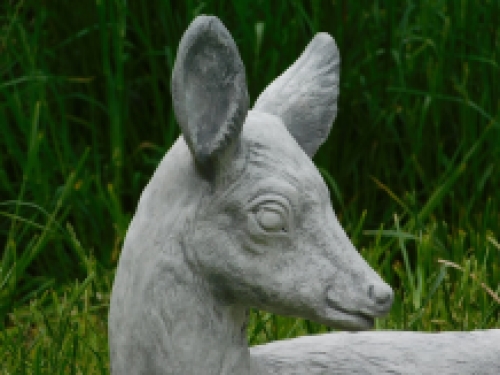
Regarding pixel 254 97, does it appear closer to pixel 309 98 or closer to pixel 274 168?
pixel 309 98

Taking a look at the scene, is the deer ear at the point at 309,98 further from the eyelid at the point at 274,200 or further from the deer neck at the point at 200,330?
the deer neck at the point at 200,330

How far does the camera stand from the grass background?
150 inches

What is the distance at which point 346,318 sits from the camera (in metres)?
1.71

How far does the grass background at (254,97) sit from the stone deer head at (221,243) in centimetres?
179

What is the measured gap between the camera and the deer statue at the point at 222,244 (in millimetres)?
1693

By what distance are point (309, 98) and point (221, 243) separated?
1.17ft

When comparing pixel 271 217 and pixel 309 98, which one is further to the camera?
pixel 309 98

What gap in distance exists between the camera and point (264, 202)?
1714mm

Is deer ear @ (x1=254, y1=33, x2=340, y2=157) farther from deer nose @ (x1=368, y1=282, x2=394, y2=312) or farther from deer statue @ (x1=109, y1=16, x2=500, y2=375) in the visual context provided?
deer nose @ (x1=368, y1=282, x2=394, y2=312)

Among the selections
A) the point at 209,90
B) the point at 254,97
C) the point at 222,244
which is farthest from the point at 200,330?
the point at 254,97

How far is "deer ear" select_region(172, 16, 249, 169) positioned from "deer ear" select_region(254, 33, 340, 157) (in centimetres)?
23

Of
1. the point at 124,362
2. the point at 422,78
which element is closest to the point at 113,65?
the point at 422,78

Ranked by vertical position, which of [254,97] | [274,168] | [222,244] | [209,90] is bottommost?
[254,97]

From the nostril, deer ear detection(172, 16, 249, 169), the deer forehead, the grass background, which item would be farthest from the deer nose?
the grass background
